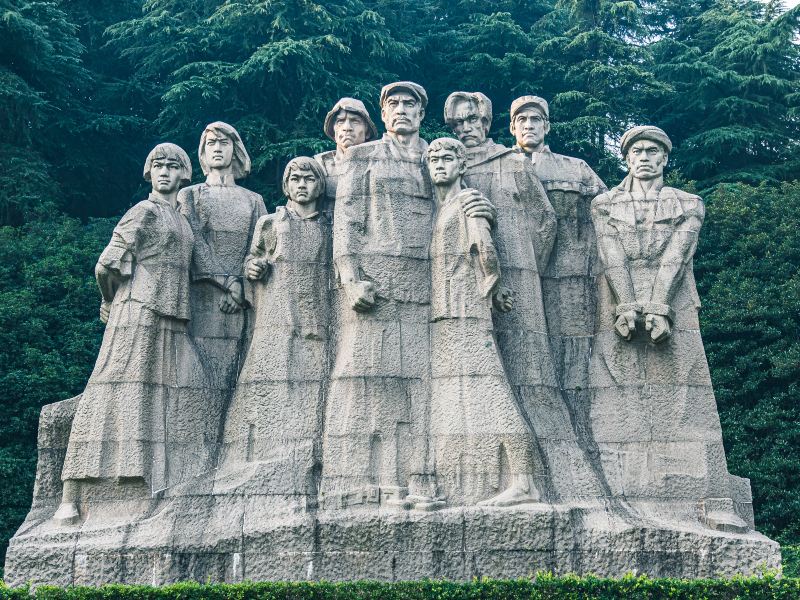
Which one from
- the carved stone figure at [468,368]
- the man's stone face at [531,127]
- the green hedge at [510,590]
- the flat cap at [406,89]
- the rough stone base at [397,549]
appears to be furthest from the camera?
the man's stone face at [531,127]

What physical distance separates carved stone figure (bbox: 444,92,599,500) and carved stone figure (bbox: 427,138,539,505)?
0.26 meters

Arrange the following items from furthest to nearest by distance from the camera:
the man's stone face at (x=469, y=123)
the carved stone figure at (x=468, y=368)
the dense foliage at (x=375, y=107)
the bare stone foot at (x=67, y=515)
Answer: the dense foliage at (x=375, y=107) → the man's stone face at (x=469, y=123) → the bare stone foot at (x=67, y=515) → the carved stone figure at (x=468, y=368)

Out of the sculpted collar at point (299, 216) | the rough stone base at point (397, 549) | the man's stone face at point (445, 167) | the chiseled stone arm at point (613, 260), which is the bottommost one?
the rough stone base at point (397, 549)

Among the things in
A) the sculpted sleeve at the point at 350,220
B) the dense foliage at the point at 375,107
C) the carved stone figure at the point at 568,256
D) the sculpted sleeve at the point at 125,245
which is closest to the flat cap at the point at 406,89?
the sculpted sleeve at the point at 350,220

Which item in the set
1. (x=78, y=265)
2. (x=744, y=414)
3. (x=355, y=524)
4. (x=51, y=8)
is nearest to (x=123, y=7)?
(x=51, y=8)

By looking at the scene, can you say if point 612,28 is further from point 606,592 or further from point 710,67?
point 606,592

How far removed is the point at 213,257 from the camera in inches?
523

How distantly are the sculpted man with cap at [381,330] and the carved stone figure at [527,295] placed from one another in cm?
62

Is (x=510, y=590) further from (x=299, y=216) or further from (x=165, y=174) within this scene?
(x=165, y=174)

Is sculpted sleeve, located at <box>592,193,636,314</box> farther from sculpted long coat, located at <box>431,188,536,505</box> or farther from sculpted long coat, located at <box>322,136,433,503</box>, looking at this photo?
sculpted long coat, located at <box>322,136,433,503</box>

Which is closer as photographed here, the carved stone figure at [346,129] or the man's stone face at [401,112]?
the man's stone face at [401,112]

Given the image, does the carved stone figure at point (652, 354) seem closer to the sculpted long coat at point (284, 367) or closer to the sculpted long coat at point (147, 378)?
the sculpted long coat at point (284, 367)

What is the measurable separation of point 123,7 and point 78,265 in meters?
9.49

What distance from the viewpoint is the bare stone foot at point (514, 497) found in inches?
462
